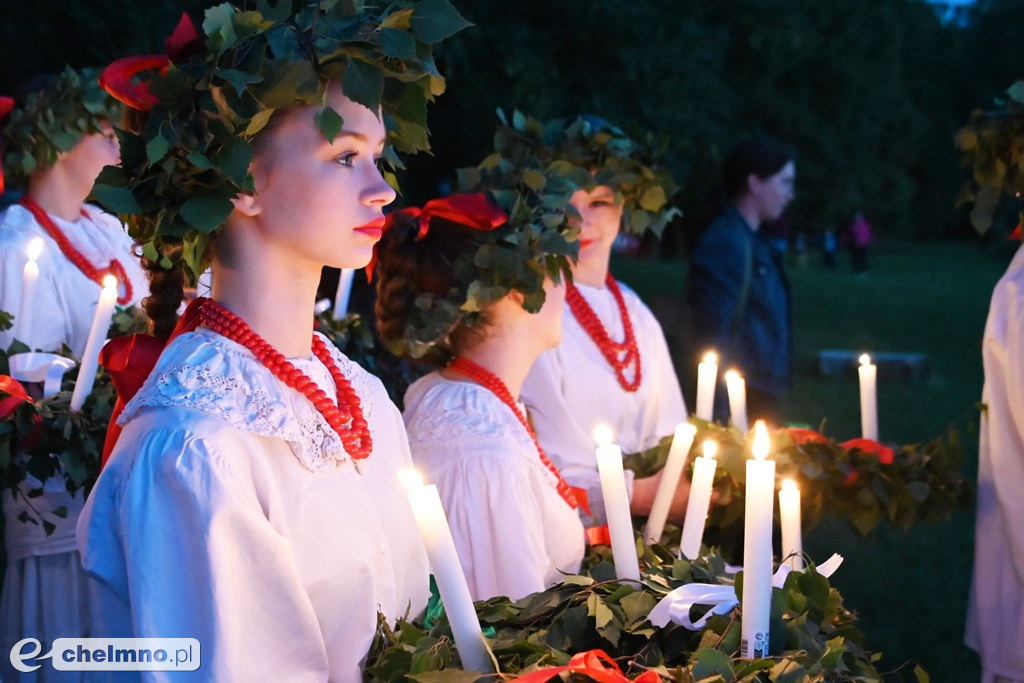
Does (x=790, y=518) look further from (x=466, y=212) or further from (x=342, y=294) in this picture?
(x=342, y=294)

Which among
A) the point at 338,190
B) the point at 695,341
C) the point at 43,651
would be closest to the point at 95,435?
the point at 43,651

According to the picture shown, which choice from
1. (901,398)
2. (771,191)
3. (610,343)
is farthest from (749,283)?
(901,398)

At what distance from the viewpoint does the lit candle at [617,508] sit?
2451mm

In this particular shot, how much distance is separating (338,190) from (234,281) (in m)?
0.29

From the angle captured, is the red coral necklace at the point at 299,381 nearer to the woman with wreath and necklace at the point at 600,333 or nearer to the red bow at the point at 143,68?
the red bow at the point at 143,68

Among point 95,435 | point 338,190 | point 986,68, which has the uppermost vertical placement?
point 986,68

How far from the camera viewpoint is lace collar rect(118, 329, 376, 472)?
2361mm

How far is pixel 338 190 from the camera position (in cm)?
257

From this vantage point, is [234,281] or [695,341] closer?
[234,281]

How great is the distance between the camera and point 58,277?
15.5 ft

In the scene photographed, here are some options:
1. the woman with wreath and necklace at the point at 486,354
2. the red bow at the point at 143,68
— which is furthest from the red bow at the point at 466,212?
the red bow at the point at 143,68

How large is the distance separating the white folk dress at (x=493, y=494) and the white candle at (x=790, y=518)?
2.61ft

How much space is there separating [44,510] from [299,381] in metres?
2.05

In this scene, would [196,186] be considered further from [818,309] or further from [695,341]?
[818,309]
